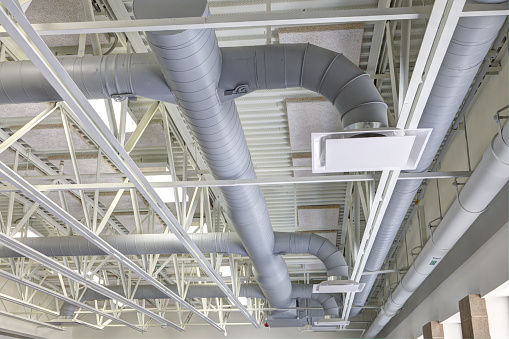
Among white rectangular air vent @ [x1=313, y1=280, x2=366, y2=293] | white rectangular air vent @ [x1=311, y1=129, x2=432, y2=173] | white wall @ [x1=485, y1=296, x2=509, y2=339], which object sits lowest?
A: white wall @ [x1=485, y1=296, x2=509, y2=339]

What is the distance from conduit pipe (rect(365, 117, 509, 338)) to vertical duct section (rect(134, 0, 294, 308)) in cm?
410

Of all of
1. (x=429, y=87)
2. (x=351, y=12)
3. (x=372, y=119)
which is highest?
(x=351, y=12)

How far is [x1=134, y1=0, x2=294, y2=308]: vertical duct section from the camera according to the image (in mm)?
6918

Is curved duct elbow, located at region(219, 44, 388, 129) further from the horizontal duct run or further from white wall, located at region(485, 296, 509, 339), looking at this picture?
white wall, located at region(485, 296, 509, 339)

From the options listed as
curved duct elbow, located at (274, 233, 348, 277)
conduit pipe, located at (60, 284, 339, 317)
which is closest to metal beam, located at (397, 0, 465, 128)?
curved duct elbow, located at (274, 233, 348, 277)

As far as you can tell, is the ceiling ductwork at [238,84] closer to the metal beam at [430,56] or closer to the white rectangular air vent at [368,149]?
the white rectangular air vent at [368,149]

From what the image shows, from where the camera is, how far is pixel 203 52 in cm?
725

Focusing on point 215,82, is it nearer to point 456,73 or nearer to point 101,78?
point 101,78

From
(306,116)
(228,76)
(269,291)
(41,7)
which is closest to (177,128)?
(306,116)

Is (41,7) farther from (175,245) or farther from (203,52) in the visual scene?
(175,245)

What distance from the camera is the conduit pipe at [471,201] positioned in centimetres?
880

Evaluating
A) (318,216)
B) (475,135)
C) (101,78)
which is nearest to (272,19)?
(101,78)

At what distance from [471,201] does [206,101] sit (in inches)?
218

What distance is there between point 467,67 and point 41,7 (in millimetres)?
6948
